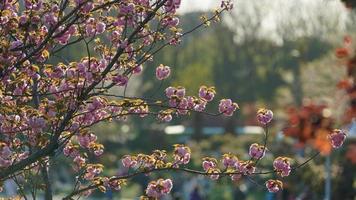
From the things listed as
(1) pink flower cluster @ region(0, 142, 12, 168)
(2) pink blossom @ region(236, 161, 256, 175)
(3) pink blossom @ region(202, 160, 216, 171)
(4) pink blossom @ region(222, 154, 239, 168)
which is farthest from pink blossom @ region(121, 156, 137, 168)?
(1) pink flower cluster @ region(0, 142, 12, 168)

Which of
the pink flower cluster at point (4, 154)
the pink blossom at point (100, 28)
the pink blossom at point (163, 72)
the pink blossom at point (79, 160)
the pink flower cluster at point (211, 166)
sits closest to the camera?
the pink flower cluster at point (4, 154)

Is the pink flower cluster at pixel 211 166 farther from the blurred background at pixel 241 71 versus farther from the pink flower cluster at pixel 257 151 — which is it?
the blurred background at pixel 241 71

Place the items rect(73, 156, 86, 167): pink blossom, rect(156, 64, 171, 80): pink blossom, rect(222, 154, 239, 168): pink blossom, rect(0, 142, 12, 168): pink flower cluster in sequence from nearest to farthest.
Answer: rect(0, 142, 12, 168): pink flower cluster
rect(222, 154, 239, 168): pink blossom
rect(73, 156, 86, 167): pink blossom
rect(156, 64, 171, 80): pink blossom

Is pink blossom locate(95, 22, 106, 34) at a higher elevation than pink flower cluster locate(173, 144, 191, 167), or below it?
higher

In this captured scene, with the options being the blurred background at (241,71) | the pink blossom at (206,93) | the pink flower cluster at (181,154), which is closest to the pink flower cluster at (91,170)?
the pink flower cluster at (181,154)

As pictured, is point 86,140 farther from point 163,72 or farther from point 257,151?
point 257,151

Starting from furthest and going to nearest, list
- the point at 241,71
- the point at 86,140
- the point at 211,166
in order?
the point at 241,71 → the point at 211,166 → the point at 86,140

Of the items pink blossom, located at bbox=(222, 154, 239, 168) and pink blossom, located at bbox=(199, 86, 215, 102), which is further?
pink blossom, located at bbox=(199, 86, 215, 102)

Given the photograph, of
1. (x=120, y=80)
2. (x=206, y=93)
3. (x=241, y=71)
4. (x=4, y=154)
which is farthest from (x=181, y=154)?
(x=241, y=71)

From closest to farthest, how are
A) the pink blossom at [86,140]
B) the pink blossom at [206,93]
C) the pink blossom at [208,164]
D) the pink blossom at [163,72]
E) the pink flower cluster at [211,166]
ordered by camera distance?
the pink flower cluster at [211,166] < the pink blossom at [86,140] < the pink blossom at [208,164] < the pink blossom at [206,93] < the pink blossom at [163,72]

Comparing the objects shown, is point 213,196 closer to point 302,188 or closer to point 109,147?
point 302,188

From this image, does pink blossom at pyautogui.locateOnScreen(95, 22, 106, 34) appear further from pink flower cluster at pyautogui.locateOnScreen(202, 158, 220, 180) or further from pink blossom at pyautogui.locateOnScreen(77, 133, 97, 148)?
pink flower cluster at pyautogui.locateOnScreen(202, 158, 220, 180)

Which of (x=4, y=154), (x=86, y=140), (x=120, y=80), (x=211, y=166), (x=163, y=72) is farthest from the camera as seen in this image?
(x=163, y=72)

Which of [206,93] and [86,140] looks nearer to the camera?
[86,140]
